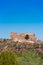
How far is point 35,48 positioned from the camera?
165 feet

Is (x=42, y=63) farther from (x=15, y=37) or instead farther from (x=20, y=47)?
(x=15, y=37)

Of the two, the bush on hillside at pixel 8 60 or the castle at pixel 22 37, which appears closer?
the bush on hillside at pixel 8 60

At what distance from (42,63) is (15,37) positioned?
3280 cm

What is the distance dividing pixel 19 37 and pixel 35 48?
679 inches

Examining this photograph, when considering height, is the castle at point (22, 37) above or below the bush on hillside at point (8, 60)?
above

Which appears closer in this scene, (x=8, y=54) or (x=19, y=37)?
(x=8, y=54)

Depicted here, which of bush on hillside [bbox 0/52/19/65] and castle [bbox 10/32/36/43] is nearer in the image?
bush on hillside [bbox 0/52/19/65]

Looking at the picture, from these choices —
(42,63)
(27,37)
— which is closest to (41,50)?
(42,63)

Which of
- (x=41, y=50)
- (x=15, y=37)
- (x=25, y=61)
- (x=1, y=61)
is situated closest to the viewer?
(x=1, y=61)

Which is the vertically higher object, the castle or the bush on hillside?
the castle

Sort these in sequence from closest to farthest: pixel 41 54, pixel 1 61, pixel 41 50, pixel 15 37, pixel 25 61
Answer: pixel 1 61
pixel 25 61
pixel 41 54
pixel 41 50
pixel 15 37

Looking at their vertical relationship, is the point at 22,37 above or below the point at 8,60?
above

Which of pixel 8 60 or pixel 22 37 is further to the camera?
pixel 22 37

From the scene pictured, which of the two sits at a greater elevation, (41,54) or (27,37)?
(27,37)
